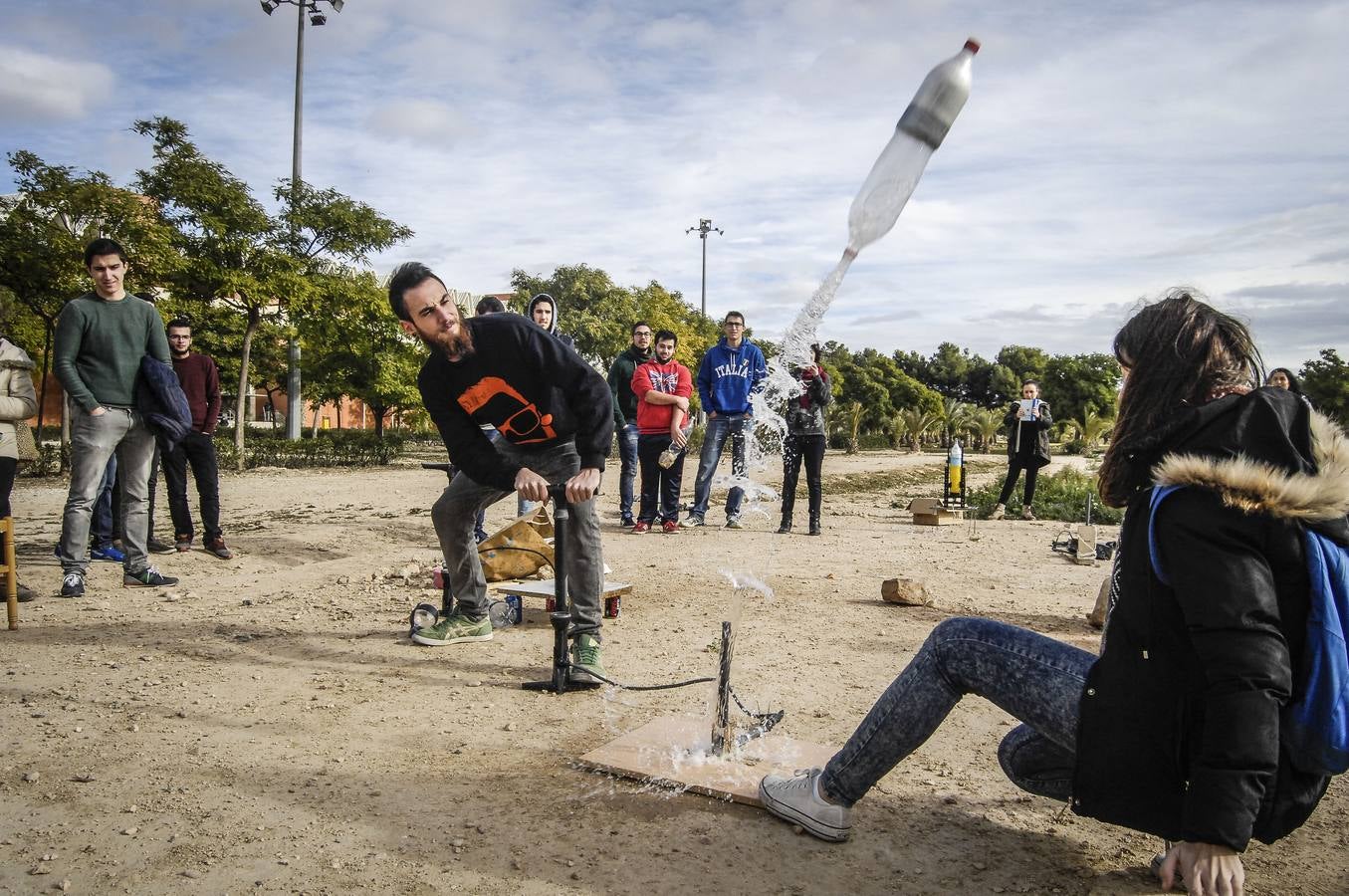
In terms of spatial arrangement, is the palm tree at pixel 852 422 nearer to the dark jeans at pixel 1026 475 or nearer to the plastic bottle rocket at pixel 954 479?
the plastic bottle rocket at pixel 954 479

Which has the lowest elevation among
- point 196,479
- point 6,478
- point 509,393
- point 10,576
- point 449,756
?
point 449,756

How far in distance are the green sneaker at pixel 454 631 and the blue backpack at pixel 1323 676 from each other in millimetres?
4420

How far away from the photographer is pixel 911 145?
2943 mm

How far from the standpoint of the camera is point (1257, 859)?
3025 millimetres

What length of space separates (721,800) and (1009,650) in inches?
52.2

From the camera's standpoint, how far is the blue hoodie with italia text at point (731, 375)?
10.2m

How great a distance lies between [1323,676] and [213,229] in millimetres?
19350

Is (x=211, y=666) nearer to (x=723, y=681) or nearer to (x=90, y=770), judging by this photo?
(x=90, y=770)

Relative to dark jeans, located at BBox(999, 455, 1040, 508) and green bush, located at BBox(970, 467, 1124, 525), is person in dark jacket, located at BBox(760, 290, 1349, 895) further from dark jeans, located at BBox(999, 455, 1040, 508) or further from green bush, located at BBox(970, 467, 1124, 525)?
dark jeans, located at BBox(999, 455, 1040, 508)

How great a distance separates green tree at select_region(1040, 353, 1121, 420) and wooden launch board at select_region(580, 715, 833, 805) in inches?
2316

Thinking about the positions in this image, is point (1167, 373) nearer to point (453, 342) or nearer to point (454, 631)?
point (453, 342)

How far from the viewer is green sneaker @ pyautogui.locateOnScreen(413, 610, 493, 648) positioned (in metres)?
5.52

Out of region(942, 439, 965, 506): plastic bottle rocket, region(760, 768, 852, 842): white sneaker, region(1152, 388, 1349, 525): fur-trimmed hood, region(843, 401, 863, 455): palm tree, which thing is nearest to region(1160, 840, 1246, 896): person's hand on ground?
region(1152, 388, 1349, 525): fur-trimmed hood

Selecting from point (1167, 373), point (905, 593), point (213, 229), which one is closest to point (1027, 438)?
point (905, 593)
